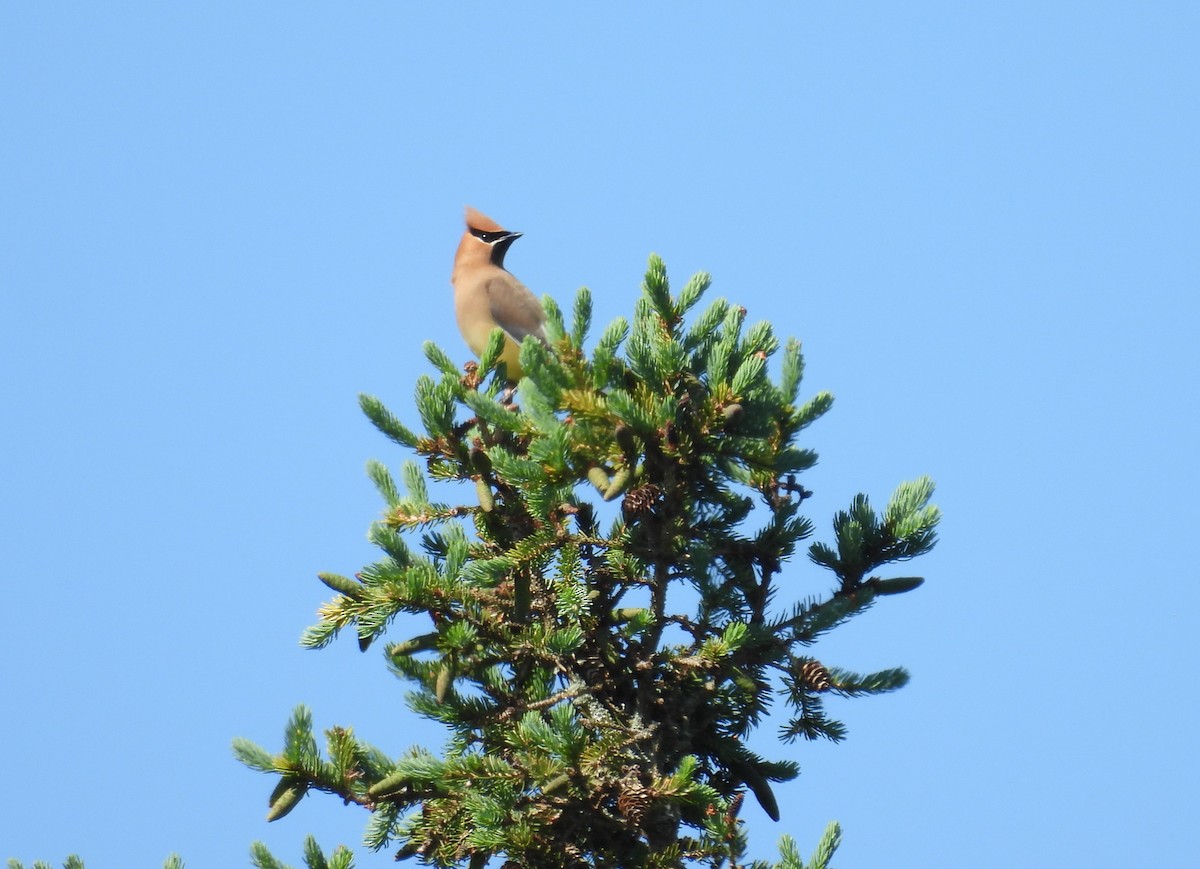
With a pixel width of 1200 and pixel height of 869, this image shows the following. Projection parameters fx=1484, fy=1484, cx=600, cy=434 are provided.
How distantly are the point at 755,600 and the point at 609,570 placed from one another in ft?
1.03

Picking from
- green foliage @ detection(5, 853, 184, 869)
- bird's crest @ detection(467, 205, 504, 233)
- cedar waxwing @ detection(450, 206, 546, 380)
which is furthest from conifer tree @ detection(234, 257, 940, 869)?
bird's crest @ detection(467, 205, 504, 233)

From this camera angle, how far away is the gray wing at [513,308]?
6410 mm

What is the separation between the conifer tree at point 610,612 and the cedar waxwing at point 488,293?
2940 millimetres

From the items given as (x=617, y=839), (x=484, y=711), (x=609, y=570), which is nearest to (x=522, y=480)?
(x=609, y=570)

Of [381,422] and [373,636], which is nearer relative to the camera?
[373,636]

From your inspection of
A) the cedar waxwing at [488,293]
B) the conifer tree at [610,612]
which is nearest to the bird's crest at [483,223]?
the cedar waxwing at [488,293]

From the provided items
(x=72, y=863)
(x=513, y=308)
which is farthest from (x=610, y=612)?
(x=513, y=308)

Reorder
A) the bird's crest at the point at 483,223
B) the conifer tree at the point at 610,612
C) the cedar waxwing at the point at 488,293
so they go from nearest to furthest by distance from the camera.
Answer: the conifer tree at the point at 610,612 → the cedar waxwing at the point at 488,293 → the bird's crest at the point at 483,223

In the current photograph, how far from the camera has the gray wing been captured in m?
6.41

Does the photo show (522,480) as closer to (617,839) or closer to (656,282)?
(656,282)

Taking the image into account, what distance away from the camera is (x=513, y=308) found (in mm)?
6488

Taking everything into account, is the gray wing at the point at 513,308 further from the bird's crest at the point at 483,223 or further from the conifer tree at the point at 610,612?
the conifer tree at the point at 610,612

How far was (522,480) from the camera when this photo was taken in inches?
116

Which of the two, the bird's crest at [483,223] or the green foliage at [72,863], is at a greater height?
the bird's crest at [483,223]
